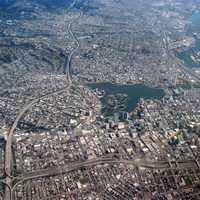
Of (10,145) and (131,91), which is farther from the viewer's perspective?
(131,91)

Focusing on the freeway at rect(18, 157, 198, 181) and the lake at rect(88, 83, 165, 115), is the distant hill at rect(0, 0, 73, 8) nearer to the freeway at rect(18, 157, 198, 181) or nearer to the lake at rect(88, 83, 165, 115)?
the lake at rect(88, 83, 165, 115)

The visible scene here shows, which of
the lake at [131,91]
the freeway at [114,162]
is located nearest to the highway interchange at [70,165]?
the freeway at [114,162]

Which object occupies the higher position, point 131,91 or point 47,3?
point 131,91

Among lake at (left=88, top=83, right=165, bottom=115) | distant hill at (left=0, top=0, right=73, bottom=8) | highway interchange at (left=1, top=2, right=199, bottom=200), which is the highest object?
highway interchange at (left=1, top=2, right=199, bottom=200)

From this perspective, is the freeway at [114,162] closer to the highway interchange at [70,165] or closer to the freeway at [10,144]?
the highway interchange at [70,165]

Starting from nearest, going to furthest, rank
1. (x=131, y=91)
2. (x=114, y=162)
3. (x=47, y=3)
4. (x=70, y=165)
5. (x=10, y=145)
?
(x=70, y=165), (x=114, y=162), (x=10, y=145), (x=131, y=91), (x=47, y=3)

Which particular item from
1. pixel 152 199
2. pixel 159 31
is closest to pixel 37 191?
pixel 152 199

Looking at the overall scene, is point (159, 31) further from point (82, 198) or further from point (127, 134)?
point (82, 198)

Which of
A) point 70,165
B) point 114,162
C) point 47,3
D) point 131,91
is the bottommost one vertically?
point 47,3

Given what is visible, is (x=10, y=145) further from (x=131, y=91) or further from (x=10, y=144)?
(x=131, y=91)

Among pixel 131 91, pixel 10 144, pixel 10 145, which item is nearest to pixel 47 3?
pixel 131 91

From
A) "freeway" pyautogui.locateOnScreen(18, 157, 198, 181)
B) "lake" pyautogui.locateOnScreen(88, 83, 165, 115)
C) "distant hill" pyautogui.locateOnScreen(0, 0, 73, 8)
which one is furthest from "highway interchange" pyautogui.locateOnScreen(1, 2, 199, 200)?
"distant hill" pyautogui.locateOnScreen(0, 0, 73, 8)
